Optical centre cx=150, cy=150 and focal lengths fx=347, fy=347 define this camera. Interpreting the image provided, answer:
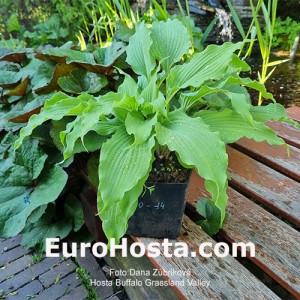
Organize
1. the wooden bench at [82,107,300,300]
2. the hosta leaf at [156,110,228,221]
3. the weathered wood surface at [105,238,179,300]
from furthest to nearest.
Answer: the weathered wood surface at [105,238,179,300]
the wooden bench at [82,107,300,300]
the hosta leaf at [156,110,228,221]

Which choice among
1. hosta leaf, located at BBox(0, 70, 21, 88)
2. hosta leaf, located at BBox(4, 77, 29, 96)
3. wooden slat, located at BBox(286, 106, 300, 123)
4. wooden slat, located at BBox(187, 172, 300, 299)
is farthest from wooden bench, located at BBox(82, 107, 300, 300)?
hosta leaf, located at BBox(0, 70, 21, 88)

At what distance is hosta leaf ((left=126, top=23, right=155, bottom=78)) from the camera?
3.57ft

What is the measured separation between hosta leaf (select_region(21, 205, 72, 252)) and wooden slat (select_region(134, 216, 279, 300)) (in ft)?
1.65

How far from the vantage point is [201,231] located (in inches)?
48.3

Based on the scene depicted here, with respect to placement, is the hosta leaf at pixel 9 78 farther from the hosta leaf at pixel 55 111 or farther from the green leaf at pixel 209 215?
the green leaf at pixel 209 215

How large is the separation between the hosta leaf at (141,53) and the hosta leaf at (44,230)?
787 mm

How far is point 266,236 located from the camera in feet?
3.92

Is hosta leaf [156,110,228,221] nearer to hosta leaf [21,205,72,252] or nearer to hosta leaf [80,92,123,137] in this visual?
hosta leaf [80,92,123,137]

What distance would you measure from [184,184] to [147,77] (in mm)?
353

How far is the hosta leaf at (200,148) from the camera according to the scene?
0.81 m

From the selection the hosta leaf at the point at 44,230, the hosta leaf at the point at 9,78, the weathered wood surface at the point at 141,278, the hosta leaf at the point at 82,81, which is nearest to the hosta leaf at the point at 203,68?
the hosta leaf at the point at 82,81

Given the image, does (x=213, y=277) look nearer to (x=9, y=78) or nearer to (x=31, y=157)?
(x=31, y=157)

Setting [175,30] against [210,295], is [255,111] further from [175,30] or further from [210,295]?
[210,295]

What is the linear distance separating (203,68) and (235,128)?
0.20 m
